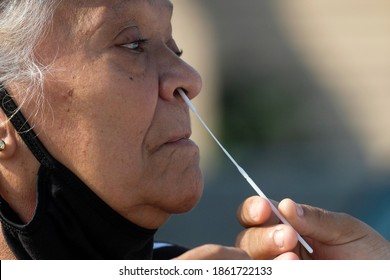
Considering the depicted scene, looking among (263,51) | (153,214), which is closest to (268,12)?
(263,51)

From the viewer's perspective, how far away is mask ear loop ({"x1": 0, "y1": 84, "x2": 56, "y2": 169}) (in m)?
2.32

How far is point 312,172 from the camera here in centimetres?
761

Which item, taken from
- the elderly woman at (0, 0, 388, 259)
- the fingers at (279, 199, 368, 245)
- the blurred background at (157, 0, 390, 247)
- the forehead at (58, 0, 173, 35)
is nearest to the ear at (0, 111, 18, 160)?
the elderly woman at (0, 0, 388, 259)

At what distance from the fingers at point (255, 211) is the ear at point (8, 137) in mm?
682

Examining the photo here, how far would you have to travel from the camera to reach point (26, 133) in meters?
2.33

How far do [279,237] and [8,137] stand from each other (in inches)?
32.7

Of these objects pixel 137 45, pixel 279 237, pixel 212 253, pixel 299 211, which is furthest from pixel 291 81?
pixel 212 253

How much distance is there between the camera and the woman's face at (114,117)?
230 centimetres

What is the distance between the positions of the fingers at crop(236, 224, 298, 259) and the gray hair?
0.72 m

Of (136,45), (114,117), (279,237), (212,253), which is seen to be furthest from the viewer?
(136,45)

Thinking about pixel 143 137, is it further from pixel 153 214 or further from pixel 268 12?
pixel 268 12

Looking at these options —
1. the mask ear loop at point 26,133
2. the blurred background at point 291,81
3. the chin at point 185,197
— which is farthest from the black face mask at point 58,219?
the blurred background at point 291,81

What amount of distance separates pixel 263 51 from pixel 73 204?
585 centimetres

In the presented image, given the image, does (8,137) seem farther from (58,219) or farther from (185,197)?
(185,197)
